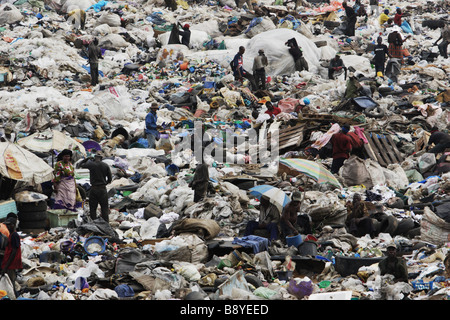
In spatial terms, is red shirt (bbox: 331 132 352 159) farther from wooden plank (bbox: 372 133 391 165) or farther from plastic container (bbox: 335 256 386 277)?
plastic container (bbox: 335 256 386 277)

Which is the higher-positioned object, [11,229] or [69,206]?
[11,229]

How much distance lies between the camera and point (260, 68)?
18.9 m

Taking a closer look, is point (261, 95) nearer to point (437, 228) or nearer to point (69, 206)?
point (69, 206)

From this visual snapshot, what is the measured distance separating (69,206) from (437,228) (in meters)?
5.32

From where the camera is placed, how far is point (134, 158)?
48.9ft

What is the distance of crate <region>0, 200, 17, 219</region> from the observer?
10.8 metres

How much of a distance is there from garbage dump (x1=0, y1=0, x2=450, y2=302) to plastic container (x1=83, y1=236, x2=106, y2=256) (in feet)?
0.11

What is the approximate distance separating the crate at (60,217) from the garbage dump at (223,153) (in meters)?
0.02

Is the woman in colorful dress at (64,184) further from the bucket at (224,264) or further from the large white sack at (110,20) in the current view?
the large white sack at (110,20)

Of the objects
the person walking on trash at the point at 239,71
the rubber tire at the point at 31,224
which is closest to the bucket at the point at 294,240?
the rubber tire at the point at 31,224

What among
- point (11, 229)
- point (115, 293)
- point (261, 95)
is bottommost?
point (261, 95)

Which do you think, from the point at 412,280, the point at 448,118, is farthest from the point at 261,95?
the point at 412,280

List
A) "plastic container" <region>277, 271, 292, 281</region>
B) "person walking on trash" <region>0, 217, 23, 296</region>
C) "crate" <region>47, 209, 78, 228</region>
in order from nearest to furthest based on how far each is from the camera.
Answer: "person walking on trash" <region>0, 217, 23, 296</region> < "plastic container" <region>277, 271, 292, 281</region> < "crate" <region>47, 209, 78, 228</region>

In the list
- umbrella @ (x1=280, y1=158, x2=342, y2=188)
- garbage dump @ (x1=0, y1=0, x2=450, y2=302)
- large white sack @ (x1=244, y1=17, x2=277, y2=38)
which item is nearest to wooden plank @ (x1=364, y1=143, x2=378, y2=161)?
garbage dump @ (x1=0, y1=0, x2=450, y2=302)
